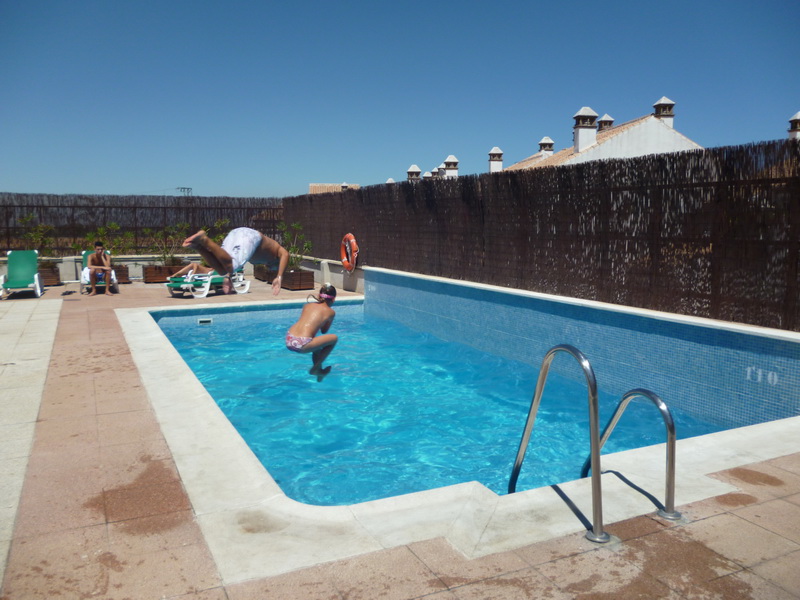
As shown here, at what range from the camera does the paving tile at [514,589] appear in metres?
2.59

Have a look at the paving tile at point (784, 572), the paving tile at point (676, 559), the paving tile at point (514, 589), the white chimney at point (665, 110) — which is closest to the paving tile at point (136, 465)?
the paving tile at point (514, 589)

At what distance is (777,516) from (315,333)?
207 inches

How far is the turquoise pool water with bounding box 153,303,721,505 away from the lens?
18.9ft

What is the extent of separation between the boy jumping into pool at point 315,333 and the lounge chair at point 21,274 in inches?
380

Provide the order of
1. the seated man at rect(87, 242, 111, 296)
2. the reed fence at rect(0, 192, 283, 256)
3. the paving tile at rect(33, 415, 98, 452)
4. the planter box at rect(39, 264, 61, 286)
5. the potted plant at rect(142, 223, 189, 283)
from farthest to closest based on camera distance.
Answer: the potted plant at rect(142, 223, 189, 283) < the reed fence at rect(0, 192, 283, 256) < the planter box at rect(39, 264, 61, 286) < the seated man at rect(87, 242, 111, 296) < the paving tile at rect(33, 415, 98, 452)

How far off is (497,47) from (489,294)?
1712 cm

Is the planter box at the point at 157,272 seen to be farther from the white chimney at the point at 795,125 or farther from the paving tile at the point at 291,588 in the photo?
the white chimney at the point at 795,125

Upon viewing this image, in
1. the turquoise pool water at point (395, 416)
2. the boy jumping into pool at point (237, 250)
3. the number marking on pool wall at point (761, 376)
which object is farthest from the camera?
the boy jumping into pool at point (237, 250)

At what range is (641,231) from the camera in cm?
800

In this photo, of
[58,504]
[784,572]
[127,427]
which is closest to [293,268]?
[127,427]

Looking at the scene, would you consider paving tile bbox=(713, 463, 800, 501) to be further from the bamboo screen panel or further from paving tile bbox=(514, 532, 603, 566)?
the bamboo screen panel

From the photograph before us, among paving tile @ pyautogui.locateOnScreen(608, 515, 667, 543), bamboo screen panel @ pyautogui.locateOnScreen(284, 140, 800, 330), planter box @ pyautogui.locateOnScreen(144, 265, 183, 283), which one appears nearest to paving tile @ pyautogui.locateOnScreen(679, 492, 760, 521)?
paving tile @ pyautogui.locateOnScreen(608, 515, 667, 543)

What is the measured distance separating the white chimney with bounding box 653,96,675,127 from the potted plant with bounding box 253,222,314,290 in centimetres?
1402

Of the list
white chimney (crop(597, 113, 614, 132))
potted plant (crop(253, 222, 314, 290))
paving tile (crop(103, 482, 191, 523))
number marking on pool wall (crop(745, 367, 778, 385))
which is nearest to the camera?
paving tile (crop(103, 482, 191, 523))
